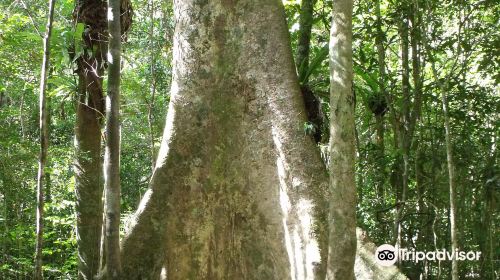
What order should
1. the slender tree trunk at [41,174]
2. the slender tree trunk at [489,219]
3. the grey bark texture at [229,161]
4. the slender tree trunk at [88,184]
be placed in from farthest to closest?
the slender tree trunk at [88,184] < the slender tree trunk at [489,219] < the slender tree trunk at [41,174] < the grey bark texture at [229,161]

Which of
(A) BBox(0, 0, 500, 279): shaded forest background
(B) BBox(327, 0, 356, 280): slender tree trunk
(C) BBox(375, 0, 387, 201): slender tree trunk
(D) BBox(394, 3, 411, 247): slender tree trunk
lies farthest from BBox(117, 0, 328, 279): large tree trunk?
(D) BBox(394, 3, 411, 247): slender tree trunk

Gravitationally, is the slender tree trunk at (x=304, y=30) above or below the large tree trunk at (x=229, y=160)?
above

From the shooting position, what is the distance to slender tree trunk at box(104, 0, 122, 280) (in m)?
4.12

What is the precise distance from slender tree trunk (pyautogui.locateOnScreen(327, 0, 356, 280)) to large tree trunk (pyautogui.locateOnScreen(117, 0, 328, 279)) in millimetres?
897

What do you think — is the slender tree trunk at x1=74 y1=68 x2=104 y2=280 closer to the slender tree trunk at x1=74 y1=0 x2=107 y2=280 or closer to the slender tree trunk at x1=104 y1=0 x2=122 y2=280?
the slender tree trunk at x1=74 y1=0 x2=107 y2=280

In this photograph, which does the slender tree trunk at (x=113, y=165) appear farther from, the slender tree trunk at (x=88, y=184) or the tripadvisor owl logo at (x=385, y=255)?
the slender tree trunk at (x=88, y=184)

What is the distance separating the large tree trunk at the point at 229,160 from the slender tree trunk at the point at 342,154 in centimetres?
90

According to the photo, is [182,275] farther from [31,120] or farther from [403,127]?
[31,120]

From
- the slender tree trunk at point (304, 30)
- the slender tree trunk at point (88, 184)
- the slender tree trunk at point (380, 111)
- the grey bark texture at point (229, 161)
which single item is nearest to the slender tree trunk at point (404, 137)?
the slender tree trunk at point (380, 111)

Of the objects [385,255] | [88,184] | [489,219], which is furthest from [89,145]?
[489,219]

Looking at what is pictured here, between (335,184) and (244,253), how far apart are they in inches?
60.9

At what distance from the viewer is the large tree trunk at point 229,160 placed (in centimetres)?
444

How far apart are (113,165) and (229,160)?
1.06 meters

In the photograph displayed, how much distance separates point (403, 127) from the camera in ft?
23.2
